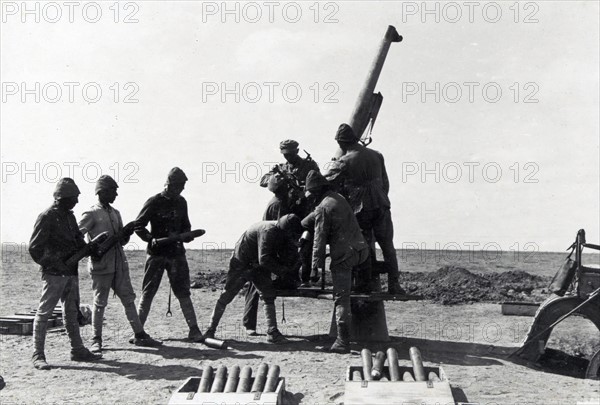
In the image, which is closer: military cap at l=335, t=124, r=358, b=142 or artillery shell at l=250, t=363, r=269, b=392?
artillery shell at l=250, t=363, r=269, b=392

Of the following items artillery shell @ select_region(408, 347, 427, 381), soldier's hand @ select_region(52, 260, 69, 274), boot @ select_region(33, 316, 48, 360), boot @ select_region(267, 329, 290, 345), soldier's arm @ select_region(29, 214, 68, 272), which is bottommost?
boot @ select_region(267, 329, 290, 345)

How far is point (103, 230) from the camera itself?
27.2 feet

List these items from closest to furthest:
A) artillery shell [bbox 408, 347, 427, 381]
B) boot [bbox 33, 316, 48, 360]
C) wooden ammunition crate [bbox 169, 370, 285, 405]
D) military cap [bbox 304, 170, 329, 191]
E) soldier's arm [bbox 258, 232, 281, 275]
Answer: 1. wooden ammunition crate [bbox 169, 370, 285, 405]
2. artillery shell [bbox 408, 347, 427, 381]
3. boot [bbox 33, 316, 48, 360]
4. military cap [bbox 304, 170, 329, 191]
5. soldier's arm [bbox 258, 232, 281, 275]

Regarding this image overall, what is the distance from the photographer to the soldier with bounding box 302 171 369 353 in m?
8.12

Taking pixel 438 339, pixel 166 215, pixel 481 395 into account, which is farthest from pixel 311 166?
pixel 481 395

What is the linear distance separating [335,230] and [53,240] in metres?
3.41

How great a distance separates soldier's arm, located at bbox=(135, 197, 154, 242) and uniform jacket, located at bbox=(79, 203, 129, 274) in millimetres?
238

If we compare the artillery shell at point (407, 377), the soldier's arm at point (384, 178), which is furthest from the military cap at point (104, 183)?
the artillery shell at point (407, 377)

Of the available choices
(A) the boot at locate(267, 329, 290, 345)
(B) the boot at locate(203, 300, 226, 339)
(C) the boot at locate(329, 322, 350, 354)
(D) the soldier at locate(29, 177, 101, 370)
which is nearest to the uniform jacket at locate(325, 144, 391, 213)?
(C) the boot at locate(329, 322, 350, 354)

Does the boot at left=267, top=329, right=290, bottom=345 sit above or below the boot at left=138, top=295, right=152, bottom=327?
below

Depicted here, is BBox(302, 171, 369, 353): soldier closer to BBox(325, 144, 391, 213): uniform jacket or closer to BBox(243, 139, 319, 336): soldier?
BBox(325, 144, 391, 213): uniform jacket

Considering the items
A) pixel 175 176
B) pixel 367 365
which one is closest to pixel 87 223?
pixel 175 176

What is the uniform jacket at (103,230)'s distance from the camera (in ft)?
27.0

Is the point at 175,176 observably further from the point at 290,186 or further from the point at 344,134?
the point at 344,134
